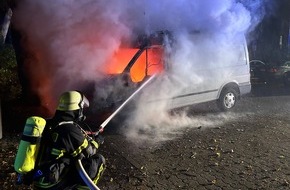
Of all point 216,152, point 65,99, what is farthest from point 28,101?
point 65,99

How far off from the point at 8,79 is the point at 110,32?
5.41 m

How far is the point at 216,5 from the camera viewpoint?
27.7ft

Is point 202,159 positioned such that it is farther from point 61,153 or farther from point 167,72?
point 61,153


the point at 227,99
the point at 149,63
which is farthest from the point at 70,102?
the point at 227,99

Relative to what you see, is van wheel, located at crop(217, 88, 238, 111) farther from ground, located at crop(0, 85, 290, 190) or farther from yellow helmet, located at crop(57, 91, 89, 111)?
yellow helmet, located at crop(57, 91, 89, 111)

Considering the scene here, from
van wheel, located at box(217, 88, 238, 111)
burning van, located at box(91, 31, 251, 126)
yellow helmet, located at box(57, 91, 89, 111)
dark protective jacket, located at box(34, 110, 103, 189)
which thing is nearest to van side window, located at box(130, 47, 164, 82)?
burning van, located at box(91, 31, 251, 126)

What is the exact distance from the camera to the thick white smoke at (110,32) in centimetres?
751

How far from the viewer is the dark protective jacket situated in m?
3.15

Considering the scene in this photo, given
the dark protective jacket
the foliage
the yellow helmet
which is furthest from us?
the foliage

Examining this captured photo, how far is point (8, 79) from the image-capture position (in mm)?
11297

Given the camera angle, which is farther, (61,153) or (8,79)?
(8,79)

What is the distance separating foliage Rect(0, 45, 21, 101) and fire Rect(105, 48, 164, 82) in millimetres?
4571

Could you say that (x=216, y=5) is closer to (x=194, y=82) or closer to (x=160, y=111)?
(x=194, y=82)

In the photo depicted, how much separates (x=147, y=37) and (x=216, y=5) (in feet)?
7.27
